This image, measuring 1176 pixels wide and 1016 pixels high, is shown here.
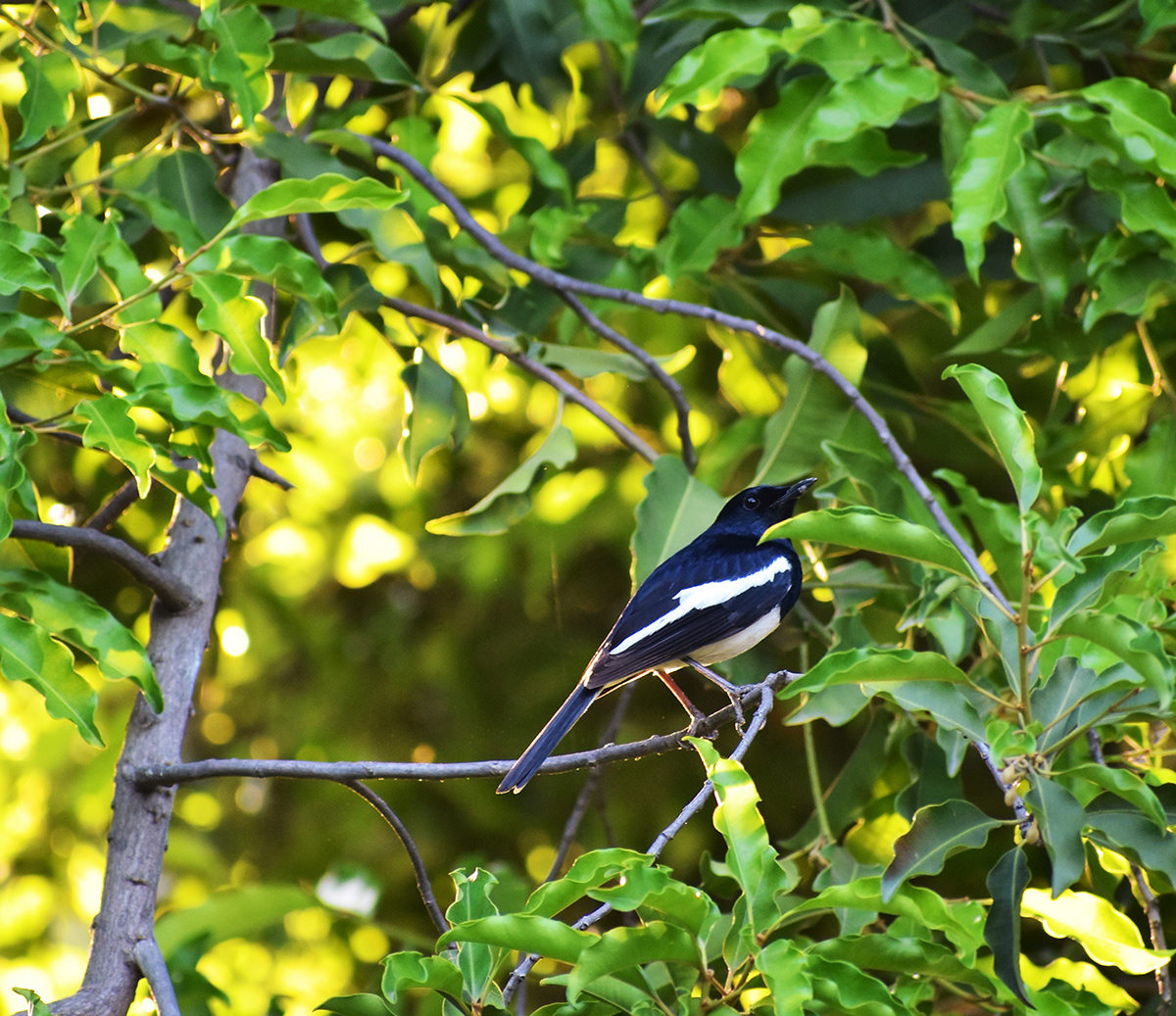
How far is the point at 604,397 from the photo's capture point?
14.1 feet

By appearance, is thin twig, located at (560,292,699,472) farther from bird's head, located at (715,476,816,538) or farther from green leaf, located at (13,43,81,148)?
green leaf, located at (13,43,81,148)

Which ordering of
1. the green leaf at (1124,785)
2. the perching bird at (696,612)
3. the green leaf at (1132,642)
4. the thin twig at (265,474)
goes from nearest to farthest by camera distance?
the green leaf at (1132,642)
the green leaf at (1124,785)
the perching bird at (696,612)
the thin twig at (265,474)

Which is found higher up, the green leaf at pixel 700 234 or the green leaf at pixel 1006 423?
the green leaf at pixel 1006 423

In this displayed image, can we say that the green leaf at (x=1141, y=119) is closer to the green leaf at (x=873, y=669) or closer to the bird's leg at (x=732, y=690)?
the green leaf at (x=873, y=669)

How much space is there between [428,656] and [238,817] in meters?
1.21

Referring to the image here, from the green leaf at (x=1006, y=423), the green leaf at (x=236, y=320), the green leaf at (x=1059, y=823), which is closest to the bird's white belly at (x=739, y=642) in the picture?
the green leaf at (x=1059, y=823)

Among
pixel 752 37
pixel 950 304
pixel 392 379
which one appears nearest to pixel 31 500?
pixel 752 37

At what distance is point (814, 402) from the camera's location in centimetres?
286

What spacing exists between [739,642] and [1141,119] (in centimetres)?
144

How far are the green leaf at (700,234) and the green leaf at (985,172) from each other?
0.69 m

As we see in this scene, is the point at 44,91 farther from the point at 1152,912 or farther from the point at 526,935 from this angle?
the point at 1152,912

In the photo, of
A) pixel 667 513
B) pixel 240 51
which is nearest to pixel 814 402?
pixel 667 513

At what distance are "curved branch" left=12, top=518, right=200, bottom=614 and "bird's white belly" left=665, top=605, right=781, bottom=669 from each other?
1154mm

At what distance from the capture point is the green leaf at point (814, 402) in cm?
286
